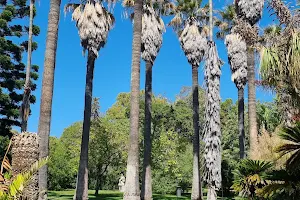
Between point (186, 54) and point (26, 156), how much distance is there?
21.7 metres

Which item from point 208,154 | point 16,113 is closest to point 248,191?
point 208,154

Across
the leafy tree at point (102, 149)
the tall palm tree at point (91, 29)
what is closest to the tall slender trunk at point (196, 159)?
the tall palm tree at point (91, 29)

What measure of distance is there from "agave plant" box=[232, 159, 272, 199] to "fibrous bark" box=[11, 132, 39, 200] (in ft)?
32.0

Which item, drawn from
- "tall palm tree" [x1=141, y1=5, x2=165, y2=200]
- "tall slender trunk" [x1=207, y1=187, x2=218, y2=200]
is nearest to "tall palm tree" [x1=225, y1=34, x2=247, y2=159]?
"tall palm tree" [x1=141, y1=5, x2=165, y2=200]

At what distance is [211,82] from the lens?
2108cm

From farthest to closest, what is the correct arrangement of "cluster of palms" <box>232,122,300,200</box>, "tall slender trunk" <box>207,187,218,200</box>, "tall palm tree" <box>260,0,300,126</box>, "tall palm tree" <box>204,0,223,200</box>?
"tall palm tree" <box>204,0,223,200</box> → "tall slender trunk" <box>207,187,218,200</box> → "tall palm tree" <box>260,0,300,126</box> → "cluster of palms" <box>232,122,300,200</box>

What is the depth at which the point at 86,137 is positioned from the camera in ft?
74.5

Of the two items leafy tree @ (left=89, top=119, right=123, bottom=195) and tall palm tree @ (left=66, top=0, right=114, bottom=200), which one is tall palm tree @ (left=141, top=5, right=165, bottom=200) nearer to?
tall palm tree @ (left=66, top=0, right=114, bottom=200)

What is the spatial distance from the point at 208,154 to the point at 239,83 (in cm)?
1180

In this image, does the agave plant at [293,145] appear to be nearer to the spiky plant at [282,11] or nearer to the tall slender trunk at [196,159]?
the spiky plant at [282,11]

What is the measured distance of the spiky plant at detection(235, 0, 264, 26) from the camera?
24.0 meters

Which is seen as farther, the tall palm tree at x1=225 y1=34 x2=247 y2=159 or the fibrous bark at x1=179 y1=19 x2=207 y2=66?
the tall palm tree at x1=225 y1=34 x2=247 y2=159

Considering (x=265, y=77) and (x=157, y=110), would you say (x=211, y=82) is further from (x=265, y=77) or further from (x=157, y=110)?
(x=157, y=110)

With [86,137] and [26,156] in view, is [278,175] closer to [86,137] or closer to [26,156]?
[26,156]
